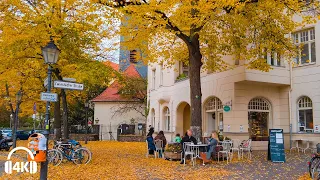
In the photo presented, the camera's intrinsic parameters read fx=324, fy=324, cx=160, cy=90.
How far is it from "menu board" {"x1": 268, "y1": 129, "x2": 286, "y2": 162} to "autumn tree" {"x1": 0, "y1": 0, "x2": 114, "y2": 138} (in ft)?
25.6

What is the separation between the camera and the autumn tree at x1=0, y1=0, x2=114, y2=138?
13.4 meters

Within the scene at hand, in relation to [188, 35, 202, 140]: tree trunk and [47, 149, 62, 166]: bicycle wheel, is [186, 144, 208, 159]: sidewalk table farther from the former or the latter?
[47, 149, 62, 166]: bicycle wheel

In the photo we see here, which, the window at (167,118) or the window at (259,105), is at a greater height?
the window at (259,105)

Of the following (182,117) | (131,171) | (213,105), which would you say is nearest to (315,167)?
(131,171)

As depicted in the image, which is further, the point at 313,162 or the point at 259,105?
the point at 259,105

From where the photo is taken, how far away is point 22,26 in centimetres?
1365

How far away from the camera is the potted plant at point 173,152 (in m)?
13.6

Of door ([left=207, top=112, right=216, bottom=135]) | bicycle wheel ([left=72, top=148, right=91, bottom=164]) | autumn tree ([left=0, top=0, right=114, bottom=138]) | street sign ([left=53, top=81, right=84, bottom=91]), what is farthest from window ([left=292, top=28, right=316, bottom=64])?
street sign ([left=53, top=81, right=84, bottom=91])

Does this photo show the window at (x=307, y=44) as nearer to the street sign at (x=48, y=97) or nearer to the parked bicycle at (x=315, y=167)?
the parked bicycle at (x=315, y=167)

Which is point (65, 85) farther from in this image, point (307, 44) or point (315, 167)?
point (307, 44)

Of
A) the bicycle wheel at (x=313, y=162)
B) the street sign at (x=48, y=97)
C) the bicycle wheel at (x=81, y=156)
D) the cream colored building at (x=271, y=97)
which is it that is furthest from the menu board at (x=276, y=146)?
the street sign at (x=48, y=97)

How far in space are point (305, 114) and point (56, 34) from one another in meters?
14.2

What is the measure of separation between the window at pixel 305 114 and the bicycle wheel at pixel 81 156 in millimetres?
12638

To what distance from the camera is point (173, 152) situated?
44.8 feet
